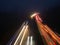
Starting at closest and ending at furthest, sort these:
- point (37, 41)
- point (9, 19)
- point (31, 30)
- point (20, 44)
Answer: point (20, 44)
point (37, 41)
point (31, 30)
point (9, 19)

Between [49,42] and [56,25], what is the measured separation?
5680 millimetres

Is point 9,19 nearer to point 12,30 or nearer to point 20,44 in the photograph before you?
point 12,30

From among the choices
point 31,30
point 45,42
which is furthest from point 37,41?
point 31,30

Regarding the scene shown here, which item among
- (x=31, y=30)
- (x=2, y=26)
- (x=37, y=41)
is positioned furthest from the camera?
(x=2, y=26)

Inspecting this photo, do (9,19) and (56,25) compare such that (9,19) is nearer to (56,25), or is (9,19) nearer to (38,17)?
(38,17)

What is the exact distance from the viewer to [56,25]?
17984 millimetres

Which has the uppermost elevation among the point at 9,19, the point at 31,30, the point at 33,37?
the point at 9,19

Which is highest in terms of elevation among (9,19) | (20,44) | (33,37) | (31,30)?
(9,19)

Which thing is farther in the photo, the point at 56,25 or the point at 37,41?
the point at 56,25

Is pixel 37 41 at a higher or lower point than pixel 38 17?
lower

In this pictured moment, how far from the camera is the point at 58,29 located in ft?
55.4

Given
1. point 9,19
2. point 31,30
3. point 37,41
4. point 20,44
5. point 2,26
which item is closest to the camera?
point 20,44

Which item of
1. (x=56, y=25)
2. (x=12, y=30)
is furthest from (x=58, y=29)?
(x=12, y=30)

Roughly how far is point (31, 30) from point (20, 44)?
380 cm
